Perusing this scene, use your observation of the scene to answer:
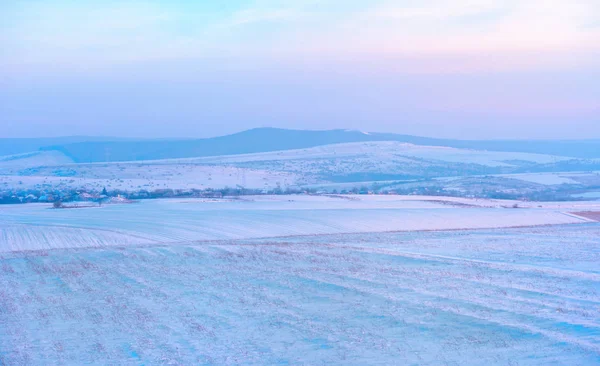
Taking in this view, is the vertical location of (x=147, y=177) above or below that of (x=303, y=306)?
above

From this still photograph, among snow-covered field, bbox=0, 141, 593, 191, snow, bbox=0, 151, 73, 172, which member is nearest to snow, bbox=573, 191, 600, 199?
snow-covered field, bbox=0, 141, 593, 191

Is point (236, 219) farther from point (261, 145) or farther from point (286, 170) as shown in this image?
point (261, 145)

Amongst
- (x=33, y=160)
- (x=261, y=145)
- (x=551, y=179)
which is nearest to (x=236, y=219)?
(x=551, y=179)

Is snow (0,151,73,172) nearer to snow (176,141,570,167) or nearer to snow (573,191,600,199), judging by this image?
snow (176,141,570,167)

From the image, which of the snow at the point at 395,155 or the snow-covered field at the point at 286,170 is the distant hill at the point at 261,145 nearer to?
the snow-covered field at the point at 286,170

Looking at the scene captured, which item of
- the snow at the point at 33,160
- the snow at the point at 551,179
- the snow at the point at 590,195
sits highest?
the snow at the point at 33,160

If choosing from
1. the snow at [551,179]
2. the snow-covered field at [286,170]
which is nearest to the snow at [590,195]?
the snow at [551,179]
